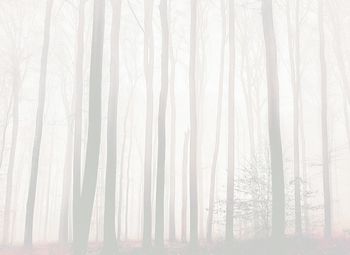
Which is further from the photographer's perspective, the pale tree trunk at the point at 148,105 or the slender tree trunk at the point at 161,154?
the pale tree trunk at the point at 148,105

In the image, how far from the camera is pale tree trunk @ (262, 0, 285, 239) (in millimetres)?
11750

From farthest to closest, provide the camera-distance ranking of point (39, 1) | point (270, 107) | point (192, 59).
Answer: point (39, 1), point (192, 59), point (270, 107)

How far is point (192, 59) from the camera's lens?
16516mm

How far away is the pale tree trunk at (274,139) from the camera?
38.5 ft

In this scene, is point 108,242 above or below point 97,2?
below

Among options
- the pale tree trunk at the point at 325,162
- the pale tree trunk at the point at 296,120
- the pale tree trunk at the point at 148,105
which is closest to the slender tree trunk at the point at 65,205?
the pale tree trunk at the point at 148,105

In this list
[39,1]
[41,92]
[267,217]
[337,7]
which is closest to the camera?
[267,217]

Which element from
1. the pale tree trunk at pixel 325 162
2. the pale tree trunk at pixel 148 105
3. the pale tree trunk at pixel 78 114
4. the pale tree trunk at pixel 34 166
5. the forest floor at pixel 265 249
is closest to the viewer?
the forest floor at pixel 265 249

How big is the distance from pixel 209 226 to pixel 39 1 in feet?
50.6

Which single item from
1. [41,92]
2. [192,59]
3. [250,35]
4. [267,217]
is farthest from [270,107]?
[250,35]

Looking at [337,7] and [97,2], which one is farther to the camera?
[337,7]

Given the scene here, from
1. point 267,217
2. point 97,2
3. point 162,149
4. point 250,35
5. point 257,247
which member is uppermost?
point 250,35

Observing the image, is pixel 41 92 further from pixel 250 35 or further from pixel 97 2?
pixel 250 35

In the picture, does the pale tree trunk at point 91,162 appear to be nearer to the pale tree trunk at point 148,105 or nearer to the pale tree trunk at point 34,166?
the pale tree trunk at point 148,105
